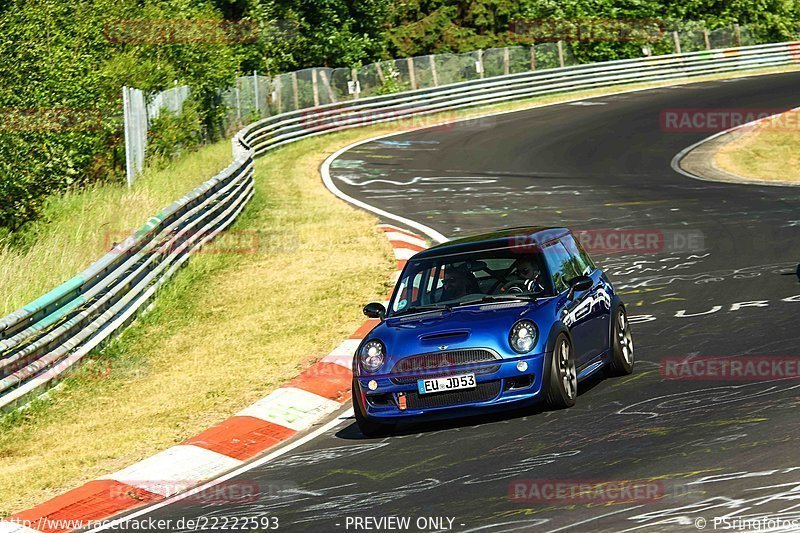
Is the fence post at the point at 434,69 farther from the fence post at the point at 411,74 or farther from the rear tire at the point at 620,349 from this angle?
the rear tire at the point at 620,349

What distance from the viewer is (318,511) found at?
7.73 metres

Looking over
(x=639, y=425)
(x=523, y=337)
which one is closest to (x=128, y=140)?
(x=523, y=337)

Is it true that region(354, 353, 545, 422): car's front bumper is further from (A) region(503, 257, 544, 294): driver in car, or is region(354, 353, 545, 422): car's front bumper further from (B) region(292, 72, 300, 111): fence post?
(B) region(292, 72, 300, 111): fence post

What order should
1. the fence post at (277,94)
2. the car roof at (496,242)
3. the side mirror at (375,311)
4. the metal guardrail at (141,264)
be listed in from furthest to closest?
the fence post at (277,94) → the metal guardrail at (141,264) → the car roof at (496,242) → the side mirror at (375,311)

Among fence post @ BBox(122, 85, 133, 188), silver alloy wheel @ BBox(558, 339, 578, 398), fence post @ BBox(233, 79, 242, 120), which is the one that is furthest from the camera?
fence post @ BBox(233, 79, 242, 120)

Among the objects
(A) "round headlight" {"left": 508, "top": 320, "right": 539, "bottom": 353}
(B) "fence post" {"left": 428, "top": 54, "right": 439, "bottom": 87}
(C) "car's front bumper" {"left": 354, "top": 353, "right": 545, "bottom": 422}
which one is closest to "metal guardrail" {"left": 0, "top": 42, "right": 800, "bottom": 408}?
(B) "fence post" {"left": 428, "top": 54, "right": 439, "bottom": 87}

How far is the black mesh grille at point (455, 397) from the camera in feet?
31.2

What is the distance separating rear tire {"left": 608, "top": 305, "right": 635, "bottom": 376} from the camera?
1098cm

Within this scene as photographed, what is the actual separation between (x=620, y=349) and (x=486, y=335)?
1.98 metres

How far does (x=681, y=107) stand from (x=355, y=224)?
61.4 ft

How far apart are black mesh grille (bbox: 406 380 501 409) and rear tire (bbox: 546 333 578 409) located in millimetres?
437

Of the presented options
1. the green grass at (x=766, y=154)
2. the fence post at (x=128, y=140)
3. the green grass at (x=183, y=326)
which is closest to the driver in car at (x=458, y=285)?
the green grass at (x=183, y=326)

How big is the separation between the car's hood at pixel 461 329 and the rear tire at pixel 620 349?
3.65ft

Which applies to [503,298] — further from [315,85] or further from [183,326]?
[315,85]
